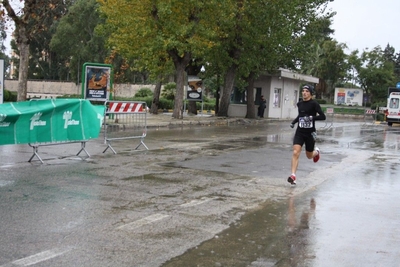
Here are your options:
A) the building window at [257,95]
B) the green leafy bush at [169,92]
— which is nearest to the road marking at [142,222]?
the building window at [257,95]

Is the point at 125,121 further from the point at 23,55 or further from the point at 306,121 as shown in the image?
the point at 306,121

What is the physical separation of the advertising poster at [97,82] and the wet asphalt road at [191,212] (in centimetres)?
1140

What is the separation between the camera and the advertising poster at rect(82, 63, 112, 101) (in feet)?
80.7

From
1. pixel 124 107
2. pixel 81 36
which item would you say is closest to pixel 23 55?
pixel 124 107

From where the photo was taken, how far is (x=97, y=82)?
978 inches

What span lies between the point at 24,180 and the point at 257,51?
25.4 metres

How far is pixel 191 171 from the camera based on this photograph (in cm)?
1112

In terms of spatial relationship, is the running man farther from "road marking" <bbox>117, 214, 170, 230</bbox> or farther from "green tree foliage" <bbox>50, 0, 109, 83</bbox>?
"green tree foliage" <bbox>50, 0, 109, 83</bbox>

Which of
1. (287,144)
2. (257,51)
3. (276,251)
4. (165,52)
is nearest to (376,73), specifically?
(257,51)

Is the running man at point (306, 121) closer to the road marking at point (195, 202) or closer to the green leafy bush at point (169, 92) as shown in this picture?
the road marking at point (195, 202)

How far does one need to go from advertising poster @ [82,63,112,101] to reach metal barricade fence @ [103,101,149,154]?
6.40ft

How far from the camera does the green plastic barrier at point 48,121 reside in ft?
35.8

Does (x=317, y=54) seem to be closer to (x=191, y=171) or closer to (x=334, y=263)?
(x=191, y=171)

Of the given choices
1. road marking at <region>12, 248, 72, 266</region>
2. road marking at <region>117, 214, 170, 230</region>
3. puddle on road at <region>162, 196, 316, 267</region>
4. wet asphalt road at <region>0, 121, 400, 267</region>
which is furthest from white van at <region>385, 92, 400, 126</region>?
road marking at <region>12, 248, 72, 266</region>
